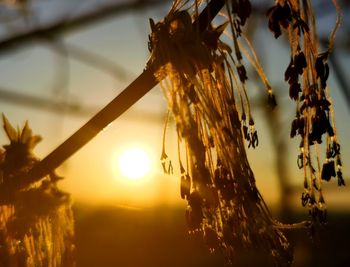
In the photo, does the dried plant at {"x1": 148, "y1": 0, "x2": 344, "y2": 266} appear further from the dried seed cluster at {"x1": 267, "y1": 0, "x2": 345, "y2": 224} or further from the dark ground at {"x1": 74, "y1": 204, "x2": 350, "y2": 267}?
the dark ground at {"x1": 74, "y1": 204, "x2": 350, "y2": 267}

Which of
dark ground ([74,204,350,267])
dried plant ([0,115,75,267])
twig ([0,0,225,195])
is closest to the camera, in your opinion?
twig ([0,0,225,195])

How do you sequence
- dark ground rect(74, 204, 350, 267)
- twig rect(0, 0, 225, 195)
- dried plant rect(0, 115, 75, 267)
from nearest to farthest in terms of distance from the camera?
twig rect(0, 0, 225, 195) < dried plant rect(0, 115, 75, 267) < dark ground rect(74, 204, 350, 267)

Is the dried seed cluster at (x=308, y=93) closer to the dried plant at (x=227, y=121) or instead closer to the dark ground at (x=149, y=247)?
the dried plant at (x=227, y=121)

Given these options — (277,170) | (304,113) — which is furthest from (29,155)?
(277,170)

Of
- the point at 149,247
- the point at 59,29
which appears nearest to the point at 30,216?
the point at 59,29

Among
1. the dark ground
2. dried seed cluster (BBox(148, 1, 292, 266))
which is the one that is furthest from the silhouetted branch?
the dark ground

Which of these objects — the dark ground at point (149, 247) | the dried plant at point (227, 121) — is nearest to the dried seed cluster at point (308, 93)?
the dried plant at point (227, 121)
